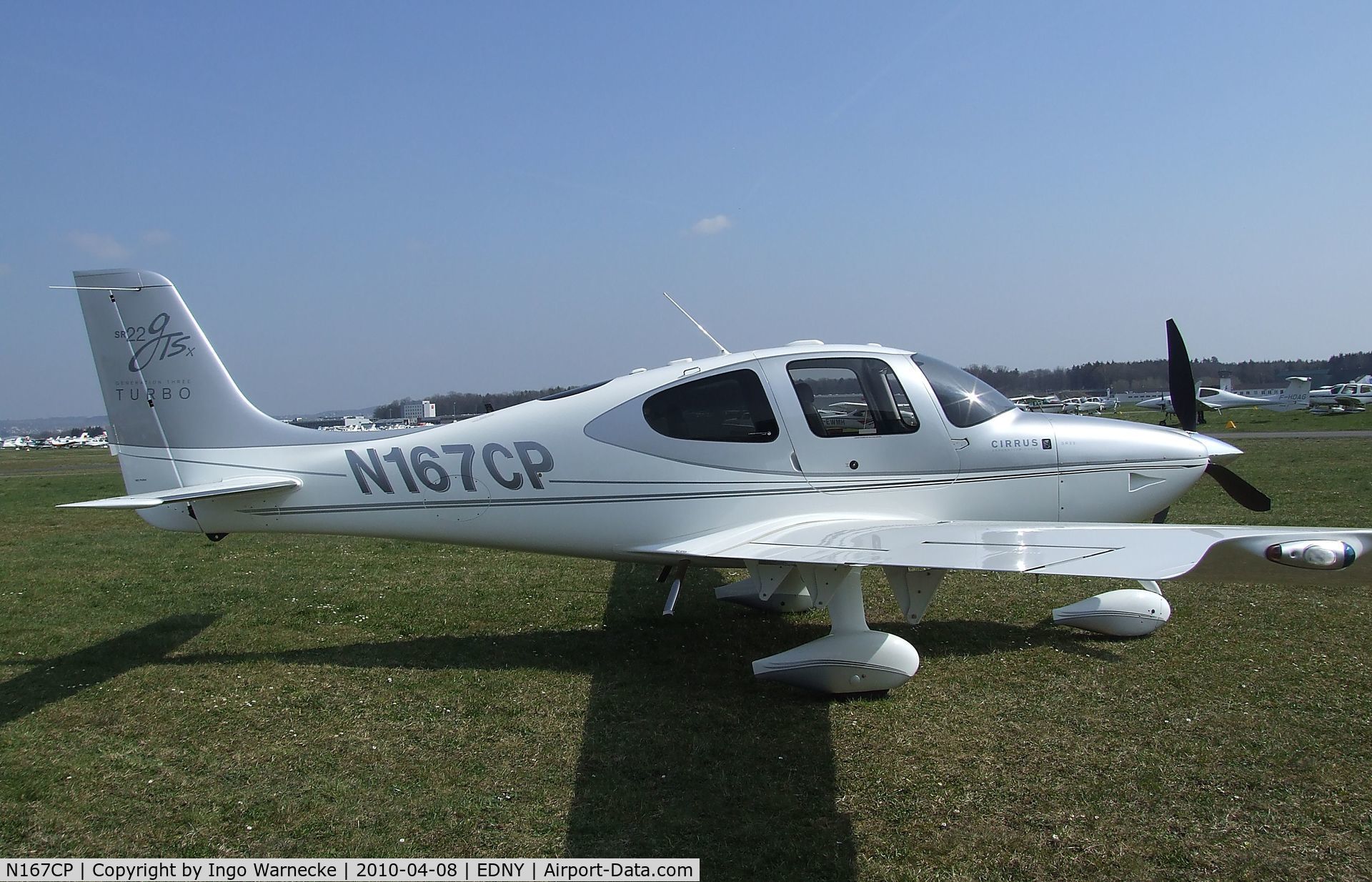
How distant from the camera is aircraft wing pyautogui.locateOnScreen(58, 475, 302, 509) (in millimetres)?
5211

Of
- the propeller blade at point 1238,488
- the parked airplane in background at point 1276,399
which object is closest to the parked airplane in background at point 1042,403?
the parked airplane in background at point 1276,399

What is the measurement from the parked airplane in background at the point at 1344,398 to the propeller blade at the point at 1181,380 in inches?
1982

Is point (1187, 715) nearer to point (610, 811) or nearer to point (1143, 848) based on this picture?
point (1143, 848)

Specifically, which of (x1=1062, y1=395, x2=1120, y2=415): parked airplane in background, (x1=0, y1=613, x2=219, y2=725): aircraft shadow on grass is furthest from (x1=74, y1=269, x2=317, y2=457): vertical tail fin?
(x1=1062, y1=395, x2=1120, y2=415): parked airplane in background

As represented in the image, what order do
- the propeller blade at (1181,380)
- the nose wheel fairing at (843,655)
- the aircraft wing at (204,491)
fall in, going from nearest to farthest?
the nose wheel fairing at (843,655)
the aircraft wing at (204,491)
the propeller blade at (1181,380)

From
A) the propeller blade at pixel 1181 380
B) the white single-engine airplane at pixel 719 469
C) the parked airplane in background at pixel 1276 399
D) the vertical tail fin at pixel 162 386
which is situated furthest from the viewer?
the parked airplane in background at pixel 1276 399

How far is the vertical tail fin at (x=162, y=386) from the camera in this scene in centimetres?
639

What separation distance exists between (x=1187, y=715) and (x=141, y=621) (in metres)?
8.38

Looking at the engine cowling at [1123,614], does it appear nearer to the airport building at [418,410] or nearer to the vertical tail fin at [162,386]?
the vertical tail fin at [162,386]

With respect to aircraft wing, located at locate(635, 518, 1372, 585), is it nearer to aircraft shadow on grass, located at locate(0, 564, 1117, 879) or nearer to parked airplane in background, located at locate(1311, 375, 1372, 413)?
aircraft shadow on grass, located at locate(0, 564, 1117, 879)

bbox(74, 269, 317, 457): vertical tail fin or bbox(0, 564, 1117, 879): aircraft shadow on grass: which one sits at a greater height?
bbox(74, 269, 317, 457): vertical tail fin

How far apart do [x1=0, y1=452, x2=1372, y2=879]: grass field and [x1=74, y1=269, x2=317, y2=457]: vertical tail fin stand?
1714 millimetres

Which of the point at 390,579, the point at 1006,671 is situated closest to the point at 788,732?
the point at 1006,671

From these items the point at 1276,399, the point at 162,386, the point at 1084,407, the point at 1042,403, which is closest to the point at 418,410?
the point at 162,386
